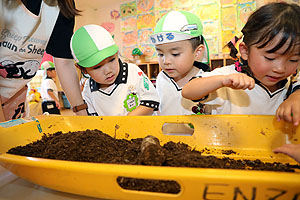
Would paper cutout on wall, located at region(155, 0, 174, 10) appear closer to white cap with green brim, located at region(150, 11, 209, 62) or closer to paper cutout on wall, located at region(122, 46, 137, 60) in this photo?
paper cutout on wall, located at region(122, 46, 137, 60)

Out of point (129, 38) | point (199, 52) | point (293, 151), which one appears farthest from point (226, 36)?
point (293, 151)

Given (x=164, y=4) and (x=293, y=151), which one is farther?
(x=164, y=4)

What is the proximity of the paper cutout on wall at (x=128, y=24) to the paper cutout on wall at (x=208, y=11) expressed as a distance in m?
1.32

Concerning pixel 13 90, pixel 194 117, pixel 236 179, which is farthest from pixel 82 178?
pixel 13 90

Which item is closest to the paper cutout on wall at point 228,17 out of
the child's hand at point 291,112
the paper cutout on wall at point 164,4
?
the paper cutout on wall at point 164,4

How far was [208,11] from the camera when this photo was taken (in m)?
3.70

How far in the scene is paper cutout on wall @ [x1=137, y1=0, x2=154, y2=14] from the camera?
163 inches

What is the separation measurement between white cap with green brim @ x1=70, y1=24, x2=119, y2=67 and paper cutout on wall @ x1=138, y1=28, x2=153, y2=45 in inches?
132

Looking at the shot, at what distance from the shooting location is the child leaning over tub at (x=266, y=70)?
64 centimetres

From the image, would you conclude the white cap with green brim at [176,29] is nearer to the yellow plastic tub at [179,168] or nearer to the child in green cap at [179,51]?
the child in green cap at [179,51]

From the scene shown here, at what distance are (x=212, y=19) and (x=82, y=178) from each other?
151 inches

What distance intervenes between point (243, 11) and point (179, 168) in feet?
12.5

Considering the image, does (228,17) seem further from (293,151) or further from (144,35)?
(293,151)

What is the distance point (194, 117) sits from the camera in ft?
2.43
